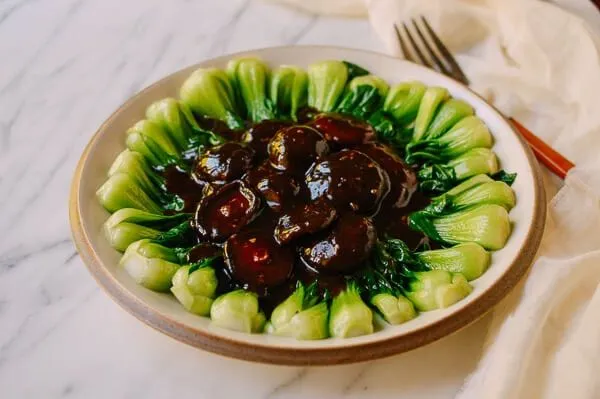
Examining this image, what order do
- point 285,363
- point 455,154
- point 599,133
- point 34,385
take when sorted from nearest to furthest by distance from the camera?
point 285,363
point 34,385
point 455,154
point 599,133

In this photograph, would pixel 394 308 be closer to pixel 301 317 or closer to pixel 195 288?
pixel 301 317

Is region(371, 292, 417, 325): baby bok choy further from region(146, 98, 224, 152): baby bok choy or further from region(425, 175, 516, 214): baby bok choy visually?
region(146, 98, 224, 152): baby bok choy

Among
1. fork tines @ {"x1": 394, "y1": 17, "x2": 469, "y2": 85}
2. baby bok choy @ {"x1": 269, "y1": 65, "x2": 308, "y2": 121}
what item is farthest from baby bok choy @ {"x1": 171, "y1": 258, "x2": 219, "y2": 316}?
fork tines @ {"x1": 394, "y1": 17, "x2": 469, "y2": 85}

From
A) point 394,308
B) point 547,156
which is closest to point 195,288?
point 394,308

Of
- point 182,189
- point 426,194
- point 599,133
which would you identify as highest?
point 182,189

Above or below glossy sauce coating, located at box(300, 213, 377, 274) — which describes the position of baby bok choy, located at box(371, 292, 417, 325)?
below

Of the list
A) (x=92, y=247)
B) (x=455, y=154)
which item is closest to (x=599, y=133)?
(x=455, y=154)

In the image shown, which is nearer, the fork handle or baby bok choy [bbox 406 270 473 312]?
baby bok choy [bbox 406 270 473 312]

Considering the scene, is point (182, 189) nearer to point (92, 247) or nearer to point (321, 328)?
point (92, 247)
